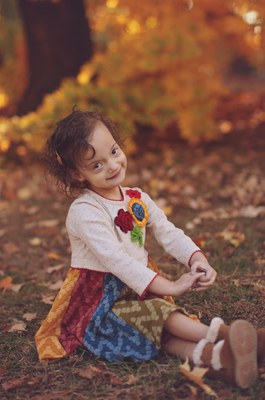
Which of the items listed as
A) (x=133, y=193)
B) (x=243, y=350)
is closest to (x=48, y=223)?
(x=133, y=193)

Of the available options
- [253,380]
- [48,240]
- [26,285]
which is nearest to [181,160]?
[48,240]

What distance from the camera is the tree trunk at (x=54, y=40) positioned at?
7488 mm

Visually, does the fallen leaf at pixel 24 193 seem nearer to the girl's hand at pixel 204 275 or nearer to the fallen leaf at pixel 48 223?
the fallen leaf at pixel 48 223

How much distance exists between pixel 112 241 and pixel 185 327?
46 centimetres

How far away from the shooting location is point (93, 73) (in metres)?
6.69

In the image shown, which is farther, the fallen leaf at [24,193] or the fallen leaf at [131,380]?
the fallen leaf at [24,193]

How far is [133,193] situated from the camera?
108 inches

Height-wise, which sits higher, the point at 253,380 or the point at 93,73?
the point at 93,73

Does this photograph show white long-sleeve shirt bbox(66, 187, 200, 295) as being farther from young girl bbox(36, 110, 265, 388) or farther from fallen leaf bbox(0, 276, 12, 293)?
fallen leaf bbox(0, 276, 12, 293)

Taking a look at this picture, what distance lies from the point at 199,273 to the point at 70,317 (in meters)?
0.66

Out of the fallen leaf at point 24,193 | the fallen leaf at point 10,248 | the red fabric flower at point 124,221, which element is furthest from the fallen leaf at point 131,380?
the fallen leaf at point 24,193

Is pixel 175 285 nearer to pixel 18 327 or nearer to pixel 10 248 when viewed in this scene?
pixel 18 327

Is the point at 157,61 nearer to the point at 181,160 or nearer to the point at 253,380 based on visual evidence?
the point at 181,160

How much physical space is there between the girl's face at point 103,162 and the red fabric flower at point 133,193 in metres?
0.13
